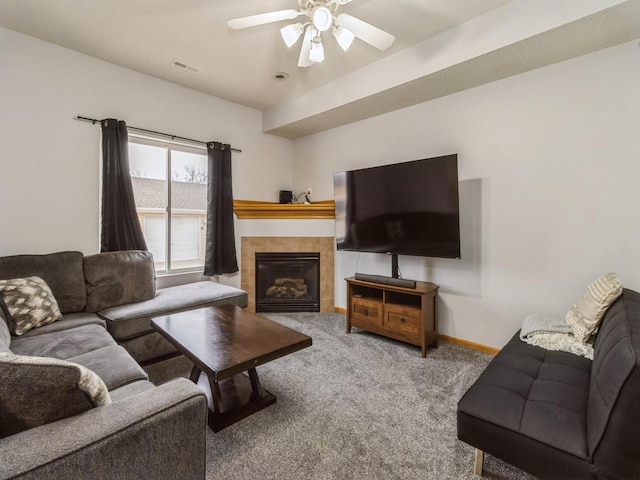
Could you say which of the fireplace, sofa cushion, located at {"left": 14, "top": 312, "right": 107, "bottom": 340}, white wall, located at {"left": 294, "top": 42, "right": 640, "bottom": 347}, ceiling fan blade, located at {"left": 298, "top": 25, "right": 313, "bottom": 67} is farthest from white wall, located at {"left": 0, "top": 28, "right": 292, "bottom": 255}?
white wall, located at {"left": 294, "top": 42, "right": 640, "bottom": 347}

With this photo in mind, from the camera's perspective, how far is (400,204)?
3.09 meters

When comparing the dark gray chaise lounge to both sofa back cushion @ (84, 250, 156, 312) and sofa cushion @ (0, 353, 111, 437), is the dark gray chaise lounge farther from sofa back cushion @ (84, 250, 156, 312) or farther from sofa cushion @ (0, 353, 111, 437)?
sofa back cushion @ (84, 250, 156, 312)

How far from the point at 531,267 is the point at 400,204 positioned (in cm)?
126

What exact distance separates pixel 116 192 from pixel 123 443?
9.47 ft

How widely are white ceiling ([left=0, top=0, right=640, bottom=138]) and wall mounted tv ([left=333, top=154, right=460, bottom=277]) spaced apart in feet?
2.60

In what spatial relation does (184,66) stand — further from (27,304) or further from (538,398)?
(538,398)

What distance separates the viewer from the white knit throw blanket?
1.94 m

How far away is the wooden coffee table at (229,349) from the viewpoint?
5.60ft

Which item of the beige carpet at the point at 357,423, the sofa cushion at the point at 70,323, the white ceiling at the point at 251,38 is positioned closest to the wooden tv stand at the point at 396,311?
the beige carpet at the point at 357,423

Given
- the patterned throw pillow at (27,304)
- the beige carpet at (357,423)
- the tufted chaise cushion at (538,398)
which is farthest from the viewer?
the patterned throw pillow at (27,304)

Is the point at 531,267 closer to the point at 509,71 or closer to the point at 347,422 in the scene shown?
the point at 509,71

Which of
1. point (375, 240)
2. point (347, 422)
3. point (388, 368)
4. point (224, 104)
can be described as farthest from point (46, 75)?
point (388, 368)

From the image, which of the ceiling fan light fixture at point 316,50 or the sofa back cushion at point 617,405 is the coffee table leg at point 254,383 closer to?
the sofa back cushion at point 617,405

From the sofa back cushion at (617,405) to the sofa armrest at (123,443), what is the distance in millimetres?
1463
